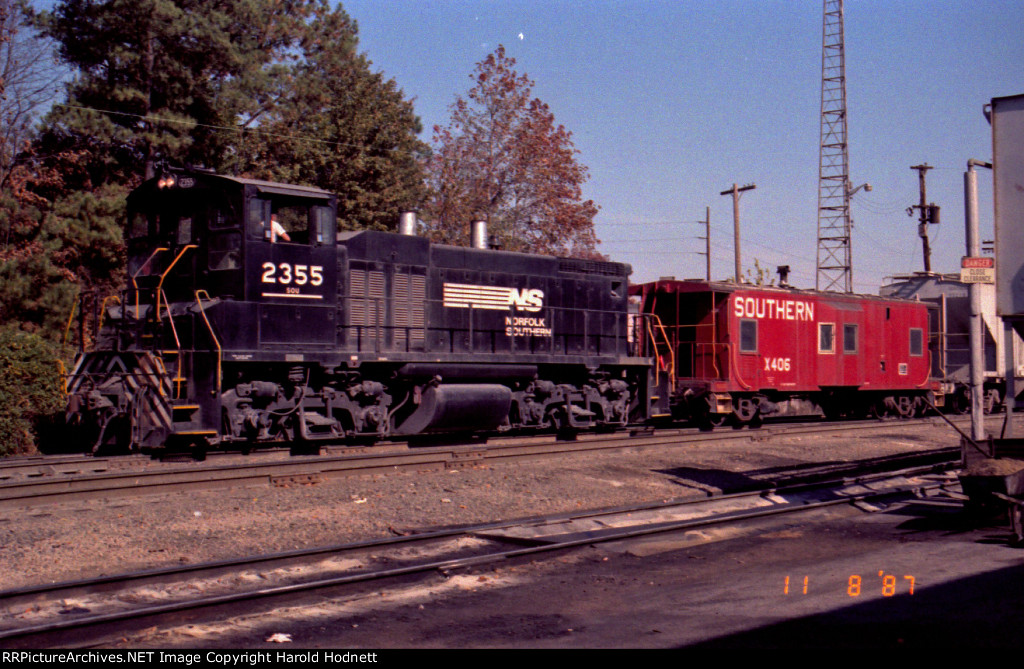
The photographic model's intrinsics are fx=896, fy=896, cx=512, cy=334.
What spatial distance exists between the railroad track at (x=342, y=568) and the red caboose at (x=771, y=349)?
790cm

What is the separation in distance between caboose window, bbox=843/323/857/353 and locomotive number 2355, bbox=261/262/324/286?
1427 centimetres

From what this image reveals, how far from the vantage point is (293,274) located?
43.1 feet

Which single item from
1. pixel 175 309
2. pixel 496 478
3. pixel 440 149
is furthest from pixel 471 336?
pixel 440 149

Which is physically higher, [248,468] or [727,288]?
[727,288]

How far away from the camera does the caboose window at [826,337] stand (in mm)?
21688

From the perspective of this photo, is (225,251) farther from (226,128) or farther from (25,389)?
(226,128)

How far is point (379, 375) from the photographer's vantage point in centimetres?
1459

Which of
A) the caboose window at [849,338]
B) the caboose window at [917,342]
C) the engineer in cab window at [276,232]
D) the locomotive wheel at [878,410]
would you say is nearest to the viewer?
the engineer in cab window at [276,232]

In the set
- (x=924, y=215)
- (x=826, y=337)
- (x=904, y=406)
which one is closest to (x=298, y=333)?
(x=826, y=337)

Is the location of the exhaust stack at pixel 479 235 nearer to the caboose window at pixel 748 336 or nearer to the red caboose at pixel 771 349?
the red caboose at pixel 771 349

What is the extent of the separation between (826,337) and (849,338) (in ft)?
3.23

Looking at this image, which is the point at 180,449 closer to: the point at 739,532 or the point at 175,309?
the point at 175,309

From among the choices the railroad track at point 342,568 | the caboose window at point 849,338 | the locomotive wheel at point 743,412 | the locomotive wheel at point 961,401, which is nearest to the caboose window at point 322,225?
the railroad track at point 342,568

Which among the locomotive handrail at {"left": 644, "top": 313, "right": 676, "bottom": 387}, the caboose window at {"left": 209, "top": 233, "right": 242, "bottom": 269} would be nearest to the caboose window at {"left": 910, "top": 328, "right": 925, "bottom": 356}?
the locomotive handrail at {"left": 644, "top": 313, "right": 676, "bottom": 387}
